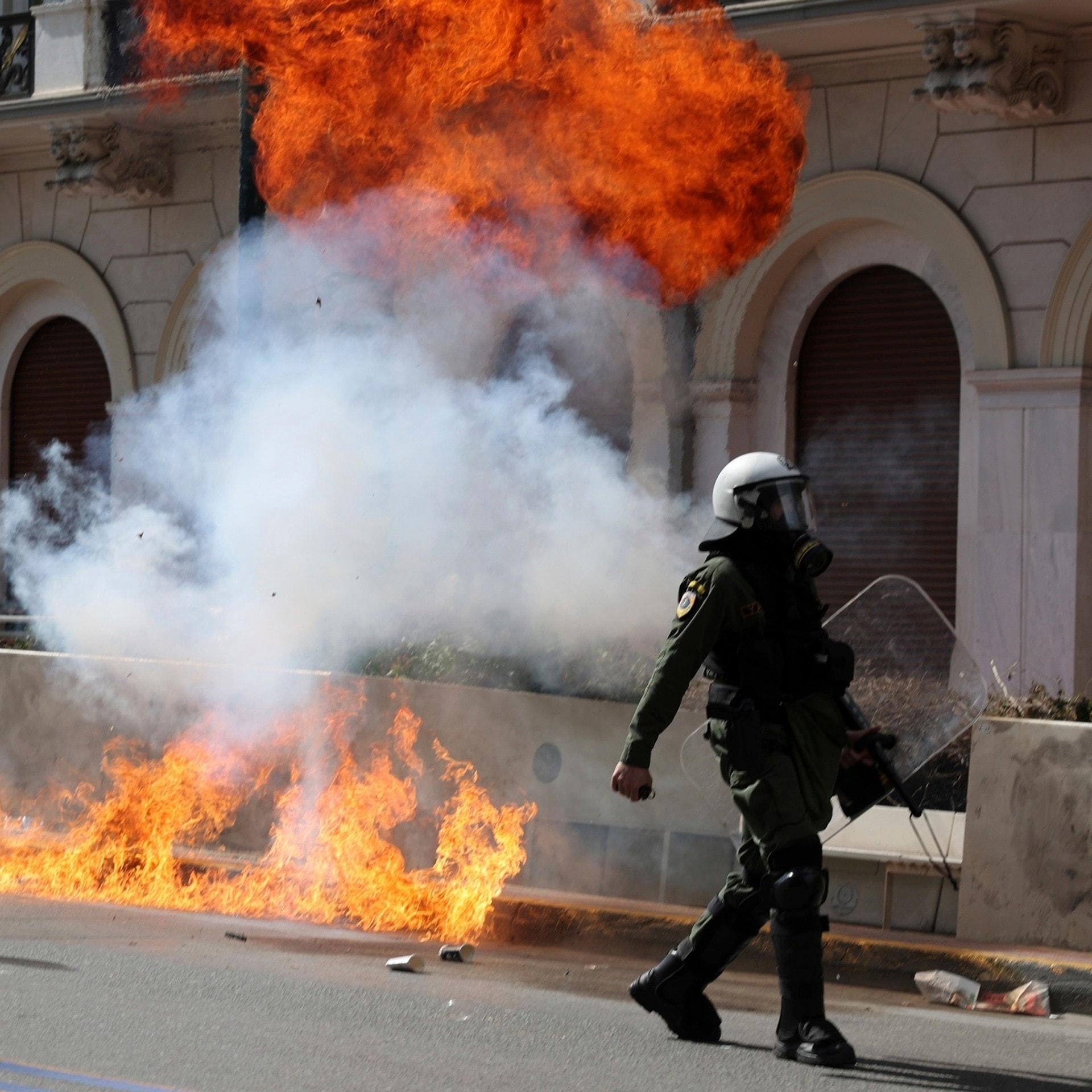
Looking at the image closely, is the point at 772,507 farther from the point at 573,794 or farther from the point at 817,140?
the point at 817,140

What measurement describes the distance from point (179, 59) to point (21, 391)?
174 inches

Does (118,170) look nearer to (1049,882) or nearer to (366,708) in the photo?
(366,708)

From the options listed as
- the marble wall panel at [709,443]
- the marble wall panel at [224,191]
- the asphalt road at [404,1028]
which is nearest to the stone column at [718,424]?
the marble wall panel at [709,443]

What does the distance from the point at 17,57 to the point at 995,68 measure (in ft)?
28.2

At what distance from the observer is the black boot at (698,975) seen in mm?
5066

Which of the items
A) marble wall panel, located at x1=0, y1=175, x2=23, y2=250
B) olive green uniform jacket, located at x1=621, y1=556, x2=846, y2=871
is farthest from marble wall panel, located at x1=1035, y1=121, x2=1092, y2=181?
marble wall panel, located at x1=0, y1=175, x2=23, y2=250

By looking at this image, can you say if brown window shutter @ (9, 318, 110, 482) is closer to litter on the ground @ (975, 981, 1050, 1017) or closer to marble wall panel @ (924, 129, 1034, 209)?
marble wall panel @ (924, 129, 1034, 209)

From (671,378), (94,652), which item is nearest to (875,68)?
(671,378)

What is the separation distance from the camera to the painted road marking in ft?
14.1

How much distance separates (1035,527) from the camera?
11.2 metres

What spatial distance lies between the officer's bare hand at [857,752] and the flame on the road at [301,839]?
2.39m

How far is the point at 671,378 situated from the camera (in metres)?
12.7

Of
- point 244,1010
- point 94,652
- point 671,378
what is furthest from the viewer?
point 671,378

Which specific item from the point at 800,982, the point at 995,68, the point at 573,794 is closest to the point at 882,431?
the point at 995,68
